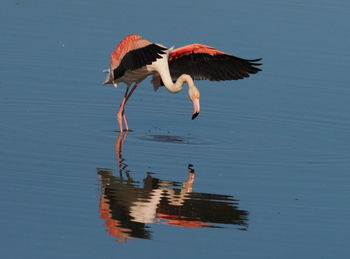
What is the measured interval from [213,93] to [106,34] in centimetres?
432

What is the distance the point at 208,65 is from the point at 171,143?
184cm

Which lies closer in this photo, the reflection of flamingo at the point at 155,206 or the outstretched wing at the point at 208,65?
the reflection of flamingo at the point at 155,206

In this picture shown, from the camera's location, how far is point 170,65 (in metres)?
15.9

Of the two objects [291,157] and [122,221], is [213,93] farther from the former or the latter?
[122,221]

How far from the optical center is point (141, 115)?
16.9 meters

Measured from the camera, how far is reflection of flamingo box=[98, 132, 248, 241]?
10.6 meters

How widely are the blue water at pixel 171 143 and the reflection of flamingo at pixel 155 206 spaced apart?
0.03 m

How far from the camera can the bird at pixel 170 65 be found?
1450cm

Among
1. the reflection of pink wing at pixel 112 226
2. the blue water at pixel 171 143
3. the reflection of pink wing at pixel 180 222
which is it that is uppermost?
the blue water at pixel 171 143

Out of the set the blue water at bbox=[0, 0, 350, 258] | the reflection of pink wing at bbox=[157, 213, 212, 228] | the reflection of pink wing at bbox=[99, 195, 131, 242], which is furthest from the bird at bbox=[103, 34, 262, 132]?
the reflection of pink wing at bbox=[99, 195, 131, 242]

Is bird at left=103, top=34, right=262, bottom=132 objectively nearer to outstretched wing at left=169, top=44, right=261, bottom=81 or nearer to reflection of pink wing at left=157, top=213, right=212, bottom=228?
outstretched wing at left=169, top=44, right=261, bottom=81

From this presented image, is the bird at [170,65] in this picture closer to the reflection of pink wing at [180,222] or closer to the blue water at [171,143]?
the blue water at [171,143]

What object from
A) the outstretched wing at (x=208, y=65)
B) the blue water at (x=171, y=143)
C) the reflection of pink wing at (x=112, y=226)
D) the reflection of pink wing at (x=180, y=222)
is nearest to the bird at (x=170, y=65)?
the outstretched wing at (x=208, y=65)

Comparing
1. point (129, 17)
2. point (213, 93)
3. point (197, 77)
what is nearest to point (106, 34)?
point (129, 17)
